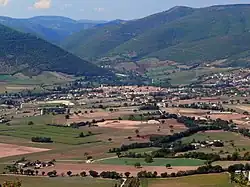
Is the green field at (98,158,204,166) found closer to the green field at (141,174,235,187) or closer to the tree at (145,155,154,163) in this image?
the tree at (145,155,154,163)

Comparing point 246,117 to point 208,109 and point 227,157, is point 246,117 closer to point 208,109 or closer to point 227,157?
point 208,109

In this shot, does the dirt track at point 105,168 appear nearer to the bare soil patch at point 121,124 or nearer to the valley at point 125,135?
the valley at point 125,135

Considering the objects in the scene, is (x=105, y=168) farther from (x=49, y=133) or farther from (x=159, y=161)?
(x=49, y=133)

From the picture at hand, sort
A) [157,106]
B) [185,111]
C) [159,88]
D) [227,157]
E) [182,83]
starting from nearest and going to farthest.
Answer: [227,157]
[185,111]
[157,106]
[159,88]
[182,83]

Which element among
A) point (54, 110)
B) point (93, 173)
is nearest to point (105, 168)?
point (93, 173)

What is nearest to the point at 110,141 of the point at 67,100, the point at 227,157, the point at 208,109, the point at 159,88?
the point at 227,157

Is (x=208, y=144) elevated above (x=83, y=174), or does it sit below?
above

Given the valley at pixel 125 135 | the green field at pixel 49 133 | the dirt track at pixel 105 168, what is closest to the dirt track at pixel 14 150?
the valley at pixel 125 135
